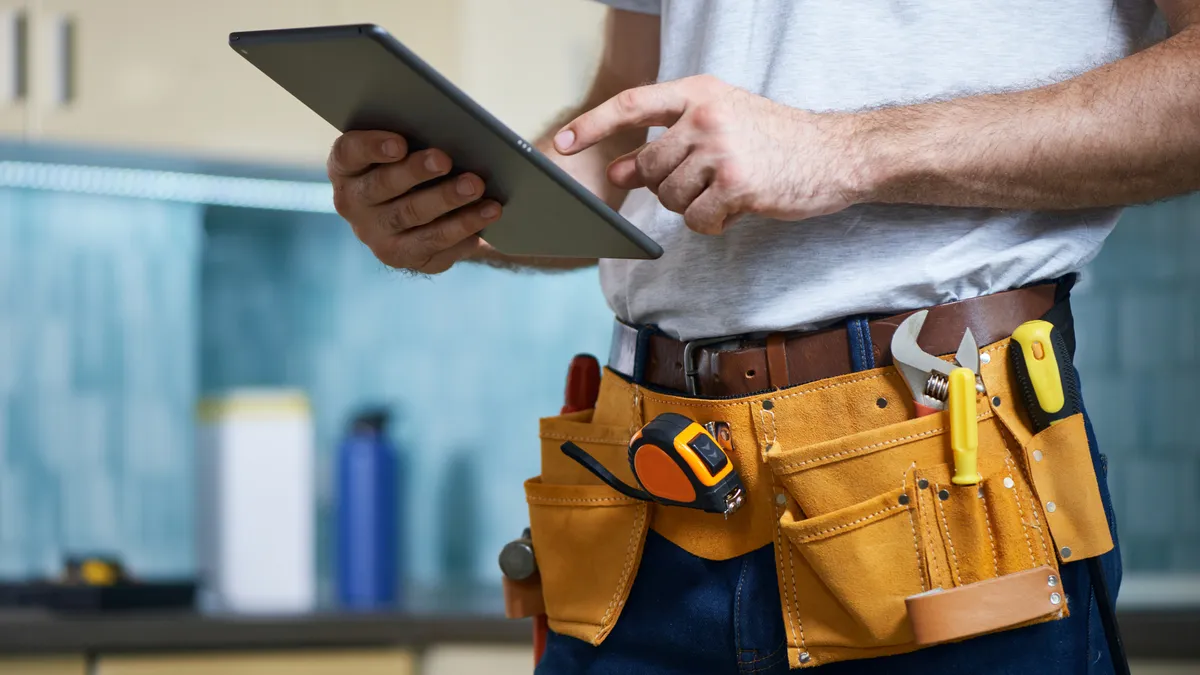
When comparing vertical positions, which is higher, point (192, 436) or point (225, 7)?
point (225, 7)

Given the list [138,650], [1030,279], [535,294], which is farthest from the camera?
[535,294]

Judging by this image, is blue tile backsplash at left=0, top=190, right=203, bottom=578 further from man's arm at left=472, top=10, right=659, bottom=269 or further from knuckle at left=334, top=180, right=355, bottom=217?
knuckle at left=334, top=180, right=355, bottom=217

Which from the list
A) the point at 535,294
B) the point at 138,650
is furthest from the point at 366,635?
the point at 535,294

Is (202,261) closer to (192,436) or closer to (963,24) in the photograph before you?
(192,436)

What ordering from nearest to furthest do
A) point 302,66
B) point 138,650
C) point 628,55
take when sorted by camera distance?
1. point 302,66
2. point 628,55
3. point 138,650

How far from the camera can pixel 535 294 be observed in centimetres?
220

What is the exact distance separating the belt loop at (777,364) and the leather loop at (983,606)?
0.16 metres

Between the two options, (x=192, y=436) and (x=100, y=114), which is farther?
(x=192, y=436)

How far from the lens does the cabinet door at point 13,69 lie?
173 centimetres

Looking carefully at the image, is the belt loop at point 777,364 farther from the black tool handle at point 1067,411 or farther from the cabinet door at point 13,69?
the cabinet door at point 13,69

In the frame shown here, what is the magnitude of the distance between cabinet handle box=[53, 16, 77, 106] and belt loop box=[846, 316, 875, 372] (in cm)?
152

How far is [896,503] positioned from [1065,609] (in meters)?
0.12

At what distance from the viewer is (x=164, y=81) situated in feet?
5.89

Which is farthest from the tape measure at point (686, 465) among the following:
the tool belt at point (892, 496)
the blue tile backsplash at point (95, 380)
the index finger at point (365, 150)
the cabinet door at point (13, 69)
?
the blue tile backsplash at point (95, 380)
